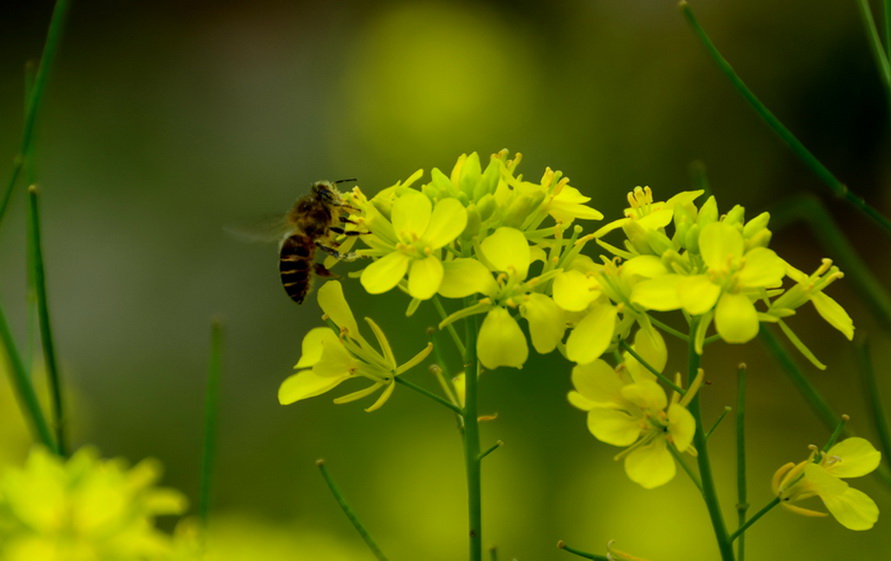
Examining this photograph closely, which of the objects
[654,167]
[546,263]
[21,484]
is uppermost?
[654,167]

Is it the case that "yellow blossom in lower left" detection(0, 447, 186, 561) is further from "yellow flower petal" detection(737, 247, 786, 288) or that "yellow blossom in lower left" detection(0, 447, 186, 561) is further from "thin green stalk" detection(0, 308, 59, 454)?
"yellow flower petal" detection(737, 247, 786, 288)

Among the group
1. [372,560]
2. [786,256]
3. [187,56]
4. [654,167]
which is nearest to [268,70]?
[187,56]

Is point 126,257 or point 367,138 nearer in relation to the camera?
point 367,138

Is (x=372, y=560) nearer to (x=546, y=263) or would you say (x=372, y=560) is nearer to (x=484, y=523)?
(x=484, y=523)

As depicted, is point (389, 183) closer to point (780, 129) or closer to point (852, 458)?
point (780, 129)

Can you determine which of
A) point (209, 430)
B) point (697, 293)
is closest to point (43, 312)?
point (209, 430)

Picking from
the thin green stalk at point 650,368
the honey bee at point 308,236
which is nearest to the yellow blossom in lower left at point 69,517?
the thin green stalk at point 650,368

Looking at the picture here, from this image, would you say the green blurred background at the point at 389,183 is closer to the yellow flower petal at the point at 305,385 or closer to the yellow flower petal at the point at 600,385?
the yellow flower petal at the point at 305,385
